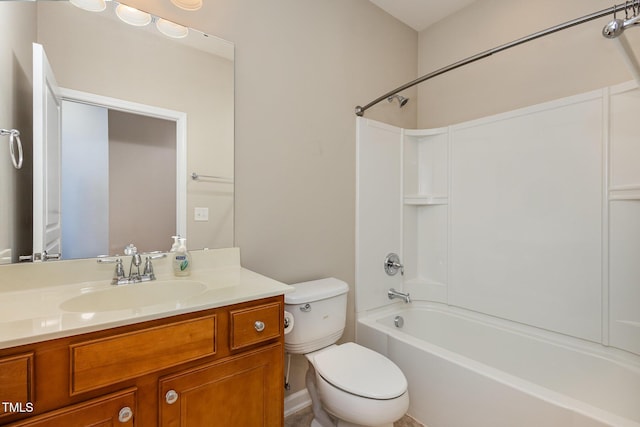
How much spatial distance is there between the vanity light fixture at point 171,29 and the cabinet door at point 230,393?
4.70ft

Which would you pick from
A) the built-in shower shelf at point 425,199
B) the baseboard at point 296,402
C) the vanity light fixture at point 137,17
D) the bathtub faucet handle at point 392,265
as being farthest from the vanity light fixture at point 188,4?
the baseboard at point 296,402

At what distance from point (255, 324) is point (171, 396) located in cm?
32

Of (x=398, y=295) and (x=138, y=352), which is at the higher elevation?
(x=138, y=352)

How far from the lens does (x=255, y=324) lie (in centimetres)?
109

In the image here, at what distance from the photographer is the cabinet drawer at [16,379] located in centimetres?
68

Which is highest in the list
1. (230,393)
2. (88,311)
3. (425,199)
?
(425,199)

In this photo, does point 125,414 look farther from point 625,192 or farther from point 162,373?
point 625,192

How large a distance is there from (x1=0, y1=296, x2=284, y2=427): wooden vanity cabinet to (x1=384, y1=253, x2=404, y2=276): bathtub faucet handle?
1265 millimetres

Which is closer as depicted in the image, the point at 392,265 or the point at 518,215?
the point at 518,215

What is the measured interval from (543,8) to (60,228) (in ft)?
9.40

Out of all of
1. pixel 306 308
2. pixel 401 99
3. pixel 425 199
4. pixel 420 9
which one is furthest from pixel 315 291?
pixel 420 9

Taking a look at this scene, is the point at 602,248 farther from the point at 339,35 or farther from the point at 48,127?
the point at 48,127

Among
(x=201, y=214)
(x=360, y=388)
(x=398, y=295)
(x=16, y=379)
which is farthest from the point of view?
(x=398, y=295)

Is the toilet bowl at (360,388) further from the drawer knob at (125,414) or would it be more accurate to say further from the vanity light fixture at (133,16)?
the vanity light fixture at (133,16)
